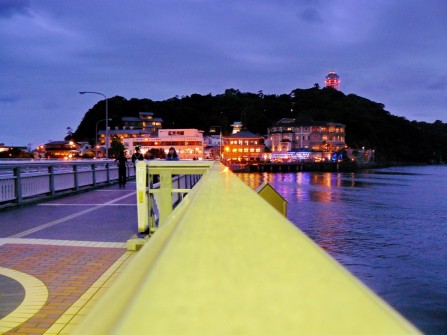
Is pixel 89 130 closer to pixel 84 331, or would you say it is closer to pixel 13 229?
pixel 13 229

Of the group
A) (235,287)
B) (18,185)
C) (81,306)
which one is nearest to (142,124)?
(18,185)

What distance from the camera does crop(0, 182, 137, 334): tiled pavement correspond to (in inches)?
179

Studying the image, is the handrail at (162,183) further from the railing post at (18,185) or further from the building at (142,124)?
the building at (142,124)

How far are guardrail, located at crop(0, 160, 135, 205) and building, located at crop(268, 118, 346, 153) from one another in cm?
10228

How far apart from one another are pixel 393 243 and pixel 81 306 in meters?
22.2

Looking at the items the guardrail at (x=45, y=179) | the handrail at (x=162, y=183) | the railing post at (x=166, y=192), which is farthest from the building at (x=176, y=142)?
A: the railing post at (x=166, y=192)

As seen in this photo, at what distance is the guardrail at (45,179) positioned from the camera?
1251 cm

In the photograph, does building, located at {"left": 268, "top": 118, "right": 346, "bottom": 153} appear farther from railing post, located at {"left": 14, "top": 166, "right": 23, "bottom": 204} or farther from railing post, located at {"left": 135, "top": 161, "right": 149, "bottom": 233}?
railing post, located at {"left": 135, "top": 161, "right": 149, "bottom": 233}

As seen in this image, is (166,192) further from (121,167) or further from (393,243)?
(393,243)

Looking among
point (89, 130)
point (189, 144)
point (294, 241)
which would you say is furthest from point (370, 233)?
point (89, 130)

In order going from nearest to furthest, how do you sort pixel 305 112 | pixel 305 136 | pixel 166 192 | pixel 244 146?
pixel 166 192
pixel 244 146
pixel 305 136
pixel 305 112

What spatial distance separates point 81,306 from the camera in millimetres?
4719

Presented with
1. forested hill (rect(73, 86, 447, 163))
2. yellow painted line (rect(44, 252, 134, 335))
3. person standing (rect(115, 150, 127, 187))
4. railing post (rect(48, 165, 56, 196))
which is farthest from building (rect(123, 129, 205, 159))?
yellow painted line (rect(44, 252, 134, 335))

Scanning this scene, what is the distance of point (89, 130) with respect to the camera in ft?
495
